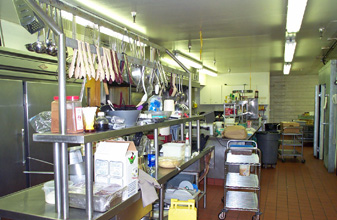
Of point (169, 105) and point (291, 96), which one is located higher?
point (291, 96)

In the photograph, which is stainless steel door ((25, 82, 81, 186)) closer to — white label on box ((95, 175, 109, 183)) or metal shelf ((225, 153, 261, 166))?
white label on box ((95, 175, 109, 183))

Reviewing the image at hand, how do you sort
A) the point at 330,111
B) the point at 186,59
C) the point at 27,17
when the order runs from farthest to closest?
the point at 186,59 → the point at 330,111 → the point at 27,17

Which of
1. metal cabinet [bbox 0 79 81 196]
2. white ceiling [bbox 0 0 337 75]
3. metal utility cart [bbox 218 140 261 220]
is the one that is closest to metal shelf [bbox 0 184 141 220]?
metal cabinet [bbox 0 79 81 196]

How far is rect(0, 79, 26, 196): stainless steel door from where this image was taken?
340cm

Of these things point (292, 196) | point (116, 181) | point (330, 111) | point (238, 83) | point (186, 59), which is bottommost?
point (292, 196)

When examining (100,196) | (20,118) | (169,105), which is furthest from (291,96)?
(100,196)

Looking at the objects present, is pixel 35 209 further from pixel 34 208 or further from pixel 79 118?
pixel 79 118

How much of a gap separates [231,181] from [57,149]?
287 cm

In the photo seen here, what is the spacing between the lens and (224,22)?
5.21 metres

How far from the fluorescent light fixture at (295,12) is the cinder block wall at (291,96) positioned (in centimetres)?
1016

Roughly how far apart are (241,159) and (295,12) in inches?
84.6

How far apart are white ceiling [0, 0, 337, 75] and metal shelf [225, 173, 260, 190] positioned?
2.58 m

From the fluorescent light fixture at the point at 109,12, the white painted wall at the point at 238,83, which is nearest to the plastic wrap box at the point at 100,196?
the fluorescent light fixture at the point at 109,12

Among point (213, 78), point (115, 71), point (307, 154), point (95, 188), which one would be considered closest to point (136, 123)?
point (115, 71)
